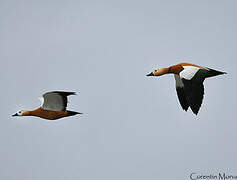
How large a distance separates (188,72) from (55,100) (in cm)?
597

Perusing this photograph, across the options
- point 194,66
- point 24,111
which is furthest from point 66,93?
point 194,66

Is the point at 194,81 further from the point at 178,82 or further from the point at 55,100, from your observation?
the point at 55,100

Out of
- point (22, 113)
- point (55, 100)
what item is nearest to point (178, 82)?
point (55, 100)

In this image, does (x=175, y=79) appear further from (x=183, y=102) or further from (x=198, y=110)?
(x=198, y=110)

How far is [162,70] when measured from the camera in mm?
26031

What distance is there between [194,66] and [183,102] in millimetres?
2535

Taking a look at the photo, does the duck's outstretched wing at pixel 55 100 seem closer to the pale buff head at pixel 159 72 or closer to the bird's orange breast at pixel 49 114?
the bird's orange breast at pixel 49 114

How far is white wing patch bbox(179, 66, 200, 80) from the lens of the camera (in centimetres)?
2225

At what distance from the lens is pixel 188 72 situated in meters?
22.7

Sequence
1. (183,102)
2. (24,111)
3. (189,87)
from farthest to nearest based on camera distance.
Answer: (24,111) < (183,102) < (189,87)

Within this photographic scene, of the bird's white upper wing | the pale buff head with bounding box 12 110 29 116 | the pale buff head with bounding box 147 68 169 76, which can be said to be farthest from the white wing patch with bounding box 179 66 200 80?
the pale buff head with bounding box 12 110 29 116

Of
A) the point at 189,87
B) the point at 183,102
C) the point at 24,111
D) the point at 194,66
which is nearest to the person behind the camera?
the point at 189,87

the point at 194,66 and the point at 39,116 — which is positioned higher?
the point at 194,66

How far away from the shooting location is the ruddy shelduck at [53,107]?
25125mm
